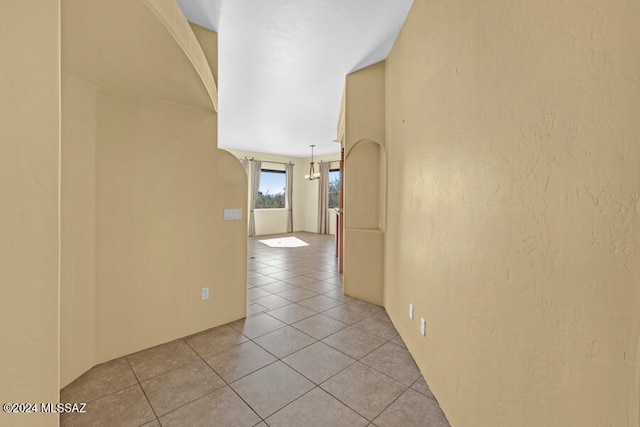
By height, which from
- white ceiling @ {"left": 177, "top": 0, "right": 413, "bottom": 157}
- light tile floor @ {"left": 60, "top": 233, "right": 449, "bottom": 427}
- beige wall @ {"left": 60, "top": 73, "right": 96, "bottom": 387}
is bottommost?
light tile floor @ {"left": 60, "top": 233, "right": 449, "bottom": 427}

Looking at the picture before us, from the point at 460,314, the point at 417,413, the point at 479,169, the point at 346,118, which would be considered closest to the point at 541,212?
the point at 479,169

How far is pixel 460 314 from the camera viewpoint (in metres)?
1.50

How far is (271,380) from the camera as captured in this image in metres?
1.98

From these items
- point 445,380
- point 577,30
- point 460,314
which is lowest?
point 445,380

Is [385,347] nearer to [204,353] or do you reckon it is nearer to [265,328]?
[265,328]

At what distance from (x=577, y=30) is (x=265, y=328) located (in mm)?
2966

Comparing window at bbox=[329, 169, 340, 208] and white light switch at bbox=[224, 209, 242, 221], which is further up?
window at bbox=[329, 169, 340, 208]

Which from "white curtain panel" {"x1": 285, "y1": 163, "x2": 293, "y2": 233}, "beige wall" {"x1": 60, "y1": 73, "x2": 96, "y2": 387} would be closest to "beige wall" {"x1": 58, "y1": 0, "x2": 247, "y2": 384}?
"beige wall" {"x1": 60, "y1": 73, "x2": 96, "y2": 387}

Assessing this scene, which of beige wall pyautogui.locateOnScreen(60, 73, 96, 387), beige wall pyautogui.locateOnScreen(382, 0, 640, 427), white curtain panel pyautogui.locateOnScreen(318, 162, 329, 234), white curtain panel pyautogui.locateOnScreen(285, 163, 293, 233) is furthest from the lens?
white curtain panel pyautogui.locateOnScreen(285, 163, 293, 233)

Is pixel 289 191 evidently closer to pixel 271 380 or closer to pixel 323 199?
pixel 323 199

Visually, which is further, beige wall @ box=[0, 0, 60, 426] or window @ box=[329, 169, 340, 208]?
window @ box=[329, 169, 340, 208]

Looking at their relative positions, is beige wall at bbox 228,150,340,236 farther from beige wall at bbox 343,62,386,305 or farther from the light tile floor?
the light tile floor

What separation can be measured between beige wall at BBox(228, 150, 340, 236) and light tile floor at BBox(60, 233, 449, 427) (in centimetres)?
683

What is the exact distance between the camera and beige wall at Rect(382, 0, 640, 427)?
2.31 ft
